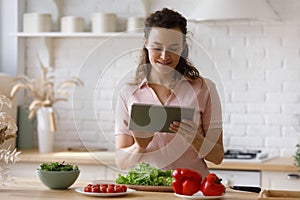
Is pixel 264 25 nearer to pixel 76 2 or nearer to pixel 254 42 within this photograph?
pixel 254 42

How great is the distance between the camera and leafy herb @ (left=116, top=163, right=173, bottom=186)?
305cm

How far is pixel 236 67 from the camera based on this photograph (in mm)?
4980

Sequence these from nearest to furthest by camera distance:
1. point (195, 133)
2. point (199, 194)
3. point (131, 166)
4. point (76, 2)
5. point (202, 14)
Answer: point (199, 194), point (195, 133), point (131, 166), point (202, 14), point (76, 2)

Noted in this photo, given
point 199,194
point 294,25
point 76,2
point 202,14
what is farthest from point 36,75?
point 199,194

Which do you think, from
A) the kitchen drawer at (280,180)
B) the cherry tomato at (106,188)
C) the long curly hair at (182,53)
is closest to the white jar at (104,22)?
the kitchen drawer at (280,180)

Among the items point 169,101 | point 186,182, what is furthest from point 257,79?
point 186,182

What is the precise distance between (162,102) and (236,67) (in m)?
1.85

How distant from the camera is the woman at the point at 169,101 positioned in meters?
3.11

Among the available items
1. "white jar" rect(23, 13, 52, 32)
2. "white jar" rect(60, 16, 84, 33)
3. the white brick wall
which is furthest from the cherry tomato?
"white jar" rect(23, 13, 52, 32)

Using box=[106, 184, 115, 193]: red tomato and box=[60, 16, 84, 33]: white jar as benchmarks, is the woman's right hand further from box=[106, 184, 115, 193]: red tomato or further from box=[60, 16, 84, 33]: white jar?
box=[60, 16, 84, 33]: white jar

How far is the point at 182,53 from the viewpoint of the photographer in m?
3.16

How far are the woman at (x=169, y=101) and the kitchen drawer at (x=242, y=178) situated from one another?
3.85ft

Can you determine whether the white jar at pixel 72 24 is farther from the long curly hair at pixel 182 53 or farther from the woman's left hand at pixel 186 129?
the woman's left hand at pixel 186 129

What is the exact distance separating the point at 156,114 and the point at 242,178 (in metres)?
Result: 1.63
